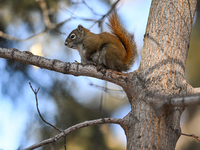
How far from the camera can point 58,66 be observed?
1210 millimetres

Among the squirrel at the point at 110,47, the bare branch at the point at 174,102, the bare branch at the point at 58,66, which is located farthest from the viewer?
the squirrel at the point at 110,47

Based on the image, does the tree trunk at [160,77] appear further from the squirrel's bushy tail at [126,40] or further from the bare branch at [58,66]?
the squirrel's bushy tail at [126,40]

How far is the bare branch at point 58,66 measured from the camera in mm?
1181

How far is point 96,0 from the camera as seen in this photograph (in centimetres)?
210

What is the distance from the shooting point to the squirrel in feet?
5.02

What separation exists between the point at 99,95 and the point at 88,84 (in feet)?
0.53

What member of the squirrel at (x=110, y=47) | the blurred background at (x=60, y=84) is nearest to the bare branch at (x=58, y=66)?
the squirrel at (x=110, y=47)

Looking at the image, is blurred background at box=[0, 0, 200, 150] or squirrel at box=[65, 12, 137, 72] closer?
squirrel at box=[65, 12, 137, 72]

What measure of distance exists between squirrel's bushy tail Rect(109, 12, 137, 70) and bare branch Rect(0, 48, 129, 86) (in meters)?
0.39

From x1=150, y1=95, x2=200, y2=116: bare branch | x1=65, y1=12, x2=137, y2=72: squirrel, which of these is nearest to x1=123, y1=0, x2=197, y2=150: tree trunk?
x1=150, y1=95, x2=200, y2=116: bare branch

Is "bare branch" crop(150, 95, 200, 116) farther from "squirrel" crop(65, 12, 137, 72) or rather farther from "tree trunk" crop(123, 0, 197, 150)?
"squirrel" crop(65, 12, 137, 72)

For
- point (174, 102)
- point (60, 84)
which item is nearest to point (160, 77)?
point (174, 102)

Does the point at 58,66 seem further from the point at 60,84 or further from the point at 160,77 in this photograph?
the point at 60,84

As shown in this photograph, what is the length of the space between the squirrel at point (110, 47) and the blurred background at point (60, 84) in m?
0.33
